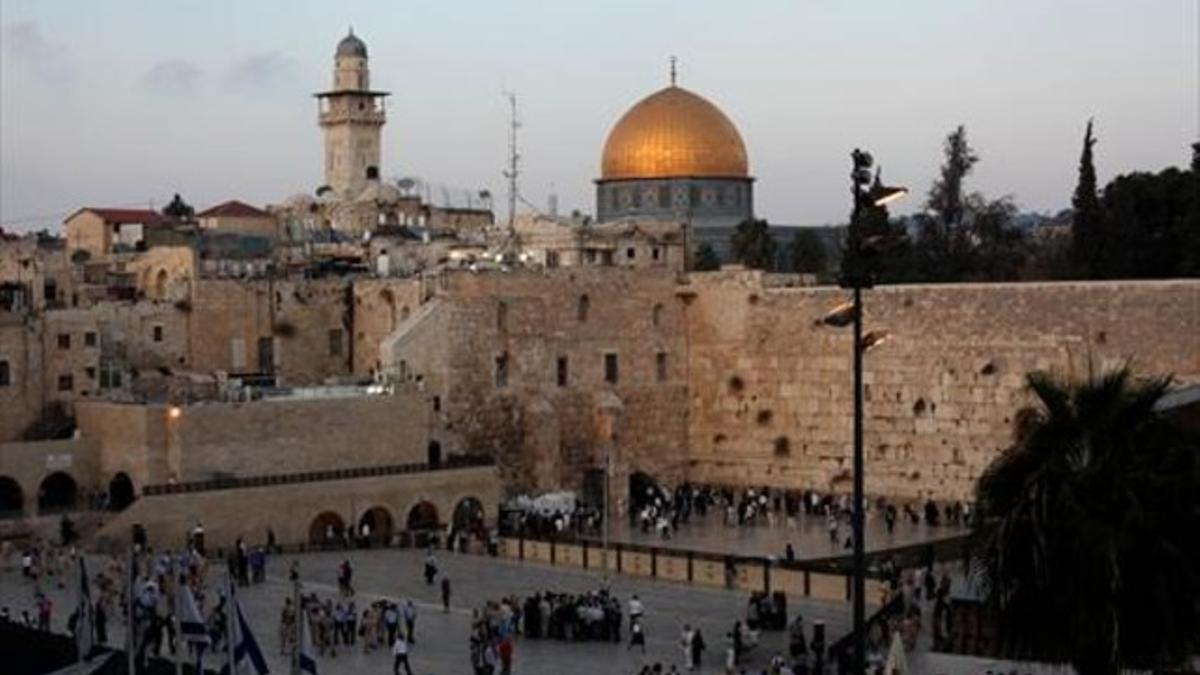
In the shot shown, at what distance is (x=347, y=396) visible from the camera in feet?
118

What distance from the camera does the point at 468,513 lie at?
3572 cm

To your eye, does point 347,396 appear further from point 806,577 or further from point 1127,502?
point 1127,502

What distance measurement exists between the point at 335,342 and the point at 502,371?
17.7 feet

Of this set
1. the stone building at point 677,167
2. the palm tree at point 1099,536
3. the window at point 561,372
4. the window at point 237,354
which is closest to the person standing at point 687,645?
the palm tree at point 1099,536

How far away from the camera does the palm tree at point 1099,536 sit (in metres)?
13.5

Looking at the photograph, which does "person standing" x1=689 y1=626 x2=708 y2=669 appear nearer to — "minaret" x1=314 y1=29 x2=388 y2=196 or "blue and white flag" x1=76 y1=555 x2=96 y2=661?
"blue and white flag" x1=76 y1=555 x2=96 y2=661

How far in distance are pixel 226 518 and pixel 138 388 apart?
6776 mm

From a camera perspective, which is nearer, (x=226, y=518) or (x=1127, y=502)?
(x=1127, y=502)

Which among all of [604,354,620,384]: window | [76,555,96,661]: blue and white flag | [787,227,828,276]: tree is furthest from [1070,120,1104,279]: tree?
[76,555,96,661]: blue and white flag

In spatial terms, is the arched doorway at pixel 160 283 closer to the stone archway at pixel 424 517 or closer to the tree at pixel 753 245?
the stone archway at pixel 424 517

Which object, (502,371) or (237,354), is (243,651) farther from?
(237,354)

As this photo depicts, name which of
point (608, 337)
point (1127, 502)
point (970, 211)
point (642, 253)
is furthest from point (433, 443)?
point (1127, 502)

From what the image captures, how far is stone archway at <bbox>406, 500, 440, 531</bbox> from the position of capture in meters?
35.0

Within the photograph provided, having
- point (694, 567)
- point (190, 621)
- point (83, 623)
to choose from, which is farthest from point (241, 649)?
point (694, 567)
